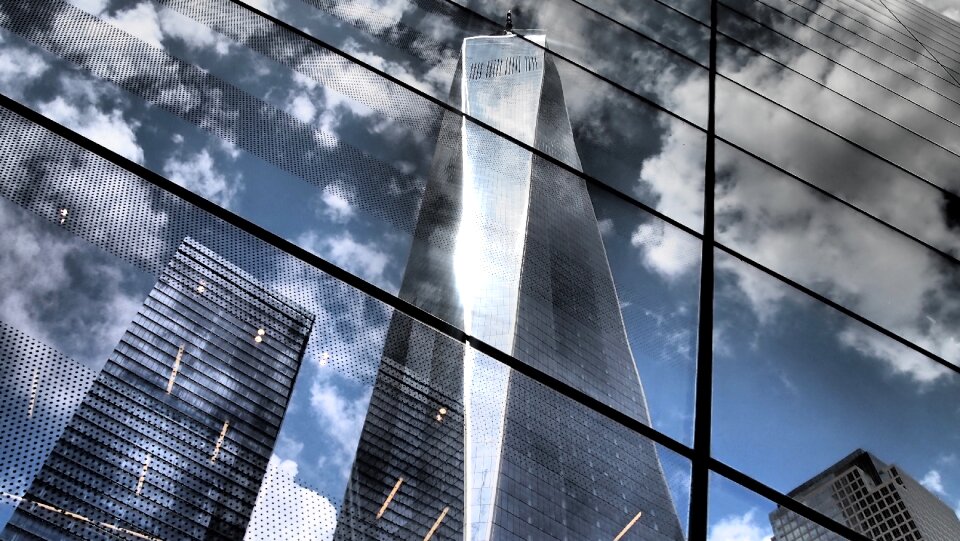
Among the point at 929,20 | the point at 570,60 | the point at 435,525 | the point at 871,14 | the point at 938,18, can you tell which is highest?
the point at 938,18

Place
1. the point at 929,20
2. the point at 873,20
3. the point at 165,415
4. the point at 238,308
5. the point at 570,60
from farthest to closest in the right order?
the point at 929,20 < the point at 873,20 < the point at 570,60 < the point at 238,308 < the point at 165,415

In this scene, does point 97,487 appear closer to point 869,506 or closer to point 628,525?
point 628,525

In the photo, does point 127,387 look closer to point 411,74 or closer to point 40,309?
point 40,309

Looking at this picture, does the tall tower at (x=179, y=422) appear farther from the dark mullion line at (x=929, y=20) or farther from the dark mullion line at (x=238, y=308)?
the dark mullion line at (x=929, y=20)

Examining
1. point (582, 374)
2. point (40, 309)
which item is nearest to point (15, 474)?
point (40, 309)

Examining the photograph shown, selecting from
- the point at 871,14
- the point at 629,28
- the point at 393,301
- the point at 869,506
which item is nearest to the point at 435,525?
the point at 393,301

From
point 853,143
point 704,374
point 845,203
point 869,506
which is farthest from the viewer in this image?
point 853,143

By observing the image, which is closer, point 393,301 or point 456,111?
point 393,301

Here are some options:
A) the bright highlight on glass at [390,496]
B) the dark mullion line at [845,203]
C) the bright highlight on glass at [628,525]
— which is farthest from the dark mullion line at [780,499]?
the dark mullion line at [845,203]
